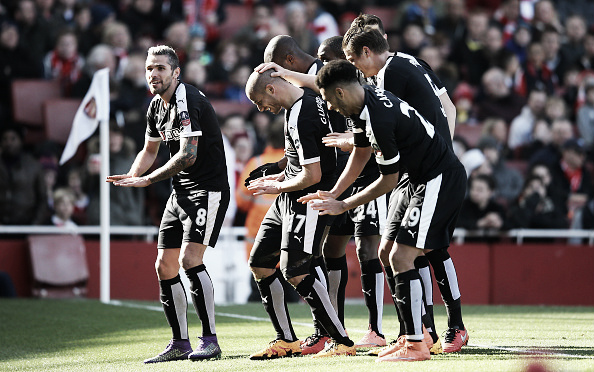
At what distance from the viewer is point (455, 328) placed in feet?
23.0

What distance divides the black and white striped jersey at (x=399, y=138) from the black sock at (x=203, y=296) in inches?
65.9

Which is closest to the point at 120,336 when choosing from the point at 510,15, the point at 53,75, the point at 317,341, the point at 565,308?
the point at 317,341

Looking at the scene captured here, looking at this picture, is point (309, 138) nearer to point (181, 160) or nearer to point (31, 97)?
point (181, 160)

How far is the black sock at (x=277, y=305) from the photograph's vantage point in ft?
23.3

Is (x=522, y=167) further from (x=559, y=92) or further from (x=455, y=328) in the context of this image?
(x=455, y=328)

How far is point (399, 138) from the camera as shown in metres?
6.31

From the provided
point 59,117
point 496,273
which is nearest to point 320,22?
point 59,117

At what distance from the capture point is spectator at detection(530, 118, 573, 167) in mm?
14844

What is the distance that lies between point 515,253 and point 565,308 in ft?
5.53

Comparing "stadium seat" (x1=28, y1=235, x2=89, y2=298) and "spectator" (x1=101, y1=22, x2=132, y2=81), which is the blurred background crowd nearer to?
"spectator" (x1=101, y1=22, x2=132, y2=81)

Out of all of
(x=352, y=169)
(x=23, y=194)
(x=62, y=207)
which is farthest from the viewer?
(x=23, y=194)

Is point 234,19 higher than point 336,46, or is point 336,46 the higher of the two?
point 234,19

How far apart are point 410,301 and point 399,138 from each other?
110 cm

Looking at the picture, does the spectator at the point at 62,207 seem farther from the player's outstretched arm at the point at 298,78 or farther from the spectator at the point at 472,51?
the spectator at the point at 472,51
